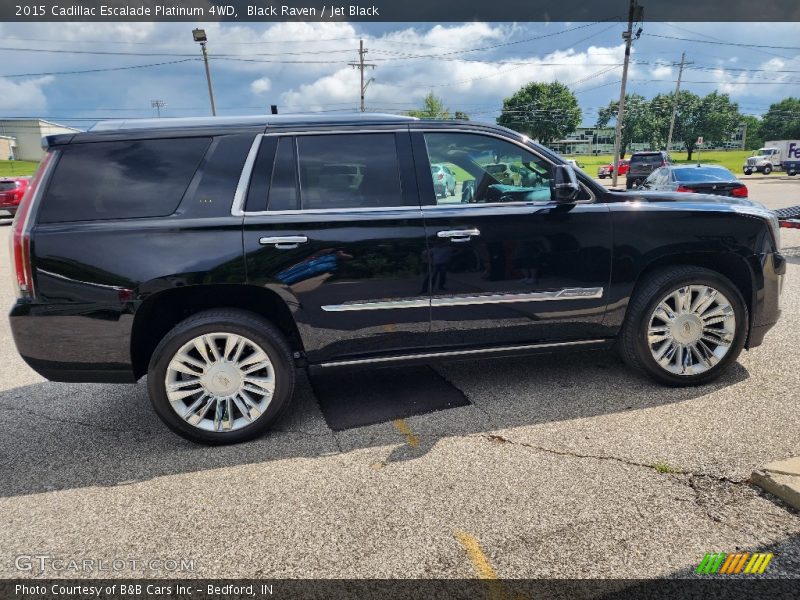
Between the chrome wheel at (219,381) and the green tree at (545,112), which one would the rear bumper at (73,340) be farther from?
the green tree at (545,112)

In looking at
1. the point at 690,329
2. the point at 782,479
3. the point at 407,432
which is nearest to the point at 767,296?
the point at 690,329

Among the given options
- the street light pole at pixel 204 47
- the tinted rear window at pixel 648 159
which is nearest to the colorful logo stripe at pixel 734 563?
the tinted rear window at pixel 648 159

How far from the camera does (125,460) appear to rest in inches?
→ 127

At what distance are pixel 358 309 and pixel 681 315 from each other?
2.30 meters

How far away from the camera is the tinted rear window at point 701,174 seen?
1169 centimetres

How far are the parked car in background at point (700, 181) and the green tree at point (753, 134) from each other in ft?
389

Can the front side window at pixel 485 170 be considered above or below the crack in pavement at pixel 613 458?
above

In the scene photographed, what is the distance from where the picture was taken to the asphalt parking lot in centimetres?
232

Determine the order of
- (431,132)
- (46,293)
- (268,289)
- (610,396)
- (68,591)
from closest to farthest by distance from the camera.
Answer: (68,591) < (46,293) < (268,289) < (431,132) < (610,396)

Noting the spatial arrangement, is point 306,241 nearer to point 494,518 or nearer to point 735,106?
point 494,518

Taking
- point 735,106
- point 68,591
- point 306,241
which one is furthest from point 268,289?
point 735,106

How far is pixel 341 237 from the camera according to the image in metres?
3.31

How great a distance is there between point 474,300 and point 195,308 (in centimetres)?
180

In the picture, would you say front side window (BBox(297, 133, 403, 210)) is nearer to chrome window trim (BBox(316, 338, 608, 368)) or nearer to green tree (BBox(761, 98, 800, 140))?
chrome window trim (BBox(316, 338, 608, 368))
